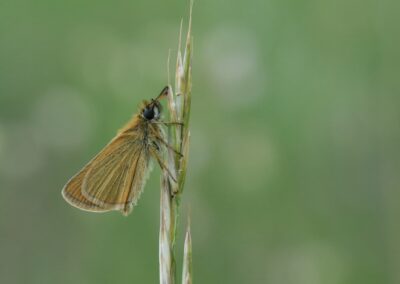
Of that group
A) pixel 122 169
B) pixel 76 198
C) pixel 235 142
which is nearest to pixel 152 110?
pixel 122 169

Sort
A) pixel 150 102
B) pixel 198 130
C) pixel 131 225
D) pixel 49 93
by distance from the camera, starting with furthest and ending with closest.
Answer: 1. pixel 49 93
2. pixel 198 130
3. pixel 131 225
4. pixel 150 102

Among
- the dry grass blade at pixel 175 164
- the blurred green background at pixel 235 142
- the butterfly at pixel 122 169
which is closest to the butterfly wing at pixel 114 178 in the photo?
the butterfly at pixel 122 169

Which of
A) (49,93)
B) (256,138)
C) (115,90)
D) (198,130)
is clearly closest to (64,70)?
(49,93)

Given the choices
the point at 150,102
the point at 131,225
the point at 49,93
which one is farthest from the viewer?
the point at 49,93

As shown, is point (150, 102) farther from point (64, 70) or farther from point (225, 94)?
point (64, 70)

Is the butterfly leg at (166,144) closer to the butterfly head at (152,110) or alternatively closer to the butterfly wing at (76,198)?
the butterfly head at (152,110)

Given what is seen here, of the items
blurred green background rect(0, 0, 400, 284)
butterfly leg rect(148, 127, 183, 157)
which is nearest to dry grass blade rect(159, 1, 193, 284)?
butterfly leg rect(148, 127, 183, 157)
